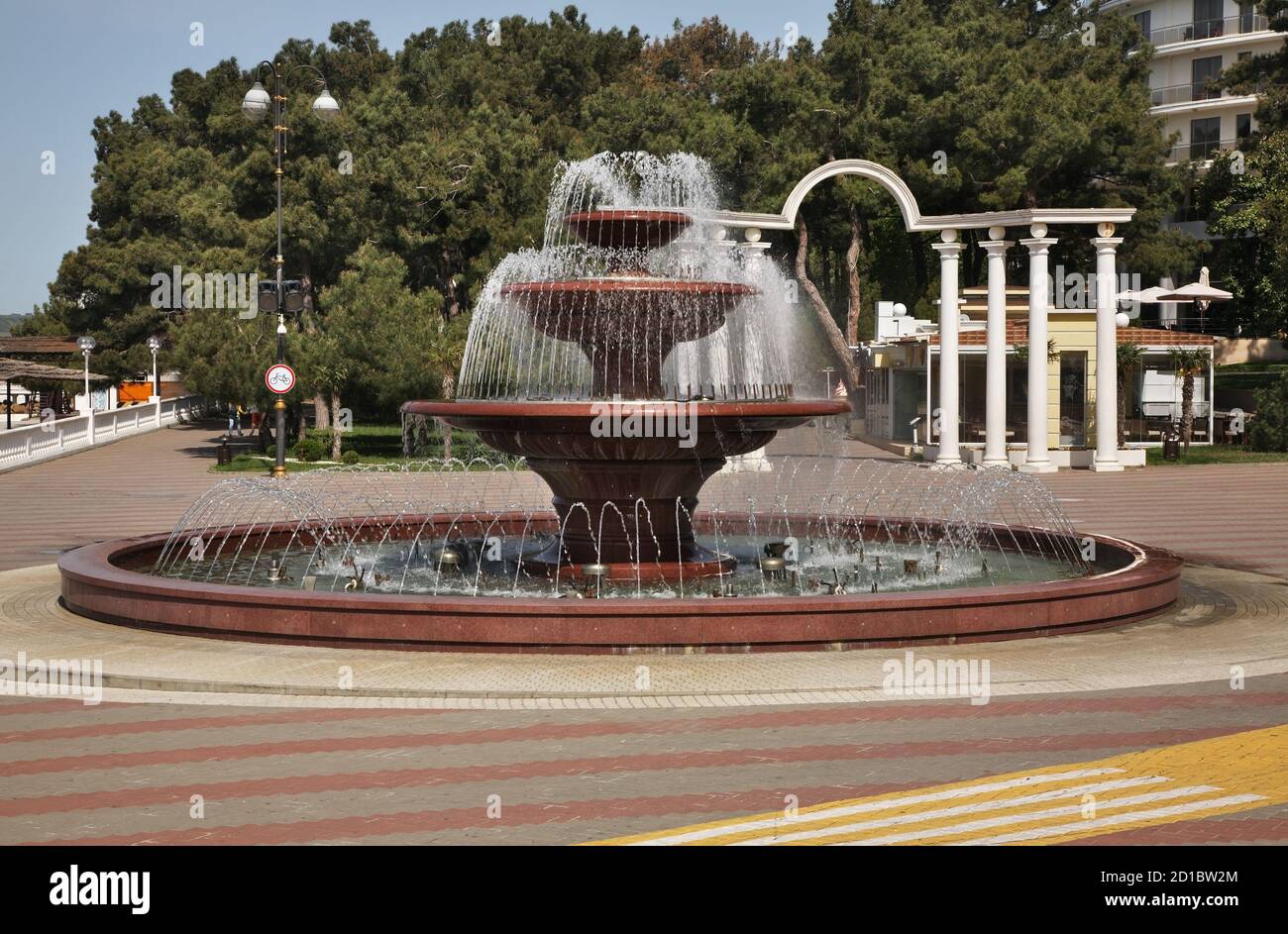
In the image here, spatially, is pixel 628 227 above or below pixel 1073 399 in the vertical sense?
above

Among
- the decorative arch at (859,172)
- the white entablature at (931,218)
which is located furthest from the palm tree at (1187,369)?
the decorative arch at (859,172)

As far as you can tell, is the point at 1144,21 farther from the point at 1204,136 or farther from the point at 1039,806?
the point at 1039,806

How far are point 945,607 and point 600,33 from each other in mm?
64954

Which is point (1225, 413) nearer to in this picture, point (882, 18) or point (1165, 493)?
point (1165, 493)

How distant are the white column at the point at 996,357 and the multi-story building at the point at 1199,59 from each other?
3760 centimetres

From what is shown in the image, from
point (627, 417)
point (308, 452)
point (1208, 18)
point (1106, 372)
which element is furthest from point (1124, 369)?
point (1208, 18)

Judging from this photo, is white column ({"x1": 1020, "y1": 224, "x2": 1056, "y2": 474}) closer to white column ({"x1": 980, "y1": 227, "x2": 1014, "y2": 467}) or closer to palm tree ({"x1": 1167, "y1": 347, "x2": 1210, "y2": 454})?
white column ({"x1": 980, "y1": 227, "x2": 1014, "y2": 467})

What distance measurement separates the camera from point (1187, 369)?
40.2 meters

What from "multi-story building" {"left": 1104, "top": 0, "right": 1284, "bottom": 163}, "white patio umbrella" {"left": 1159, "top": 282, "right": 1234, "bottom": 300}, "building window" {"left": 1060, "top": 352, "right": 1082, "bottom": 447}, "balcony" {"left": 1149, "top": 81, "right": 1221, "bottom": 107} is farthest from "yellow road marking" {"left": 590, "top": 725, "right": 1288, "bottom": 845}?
"balcony" {"left": 1149, "top": 81, "right": 1221, "bottom": 107}

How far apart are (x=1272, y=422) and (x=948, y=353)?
10.5m

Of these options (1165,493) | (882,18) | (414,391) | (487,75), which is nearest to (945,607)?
(1165,493)

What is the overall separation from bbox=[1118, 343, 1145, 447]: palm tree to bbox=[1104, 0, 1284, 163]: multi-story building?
3095 centimetres

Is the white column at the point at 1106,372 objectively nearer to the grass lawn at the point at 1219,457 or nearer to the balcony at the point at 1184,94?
the grass lawn at the point at 1219,457

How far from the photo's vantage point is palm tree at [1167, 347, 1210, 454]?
40250 mm
